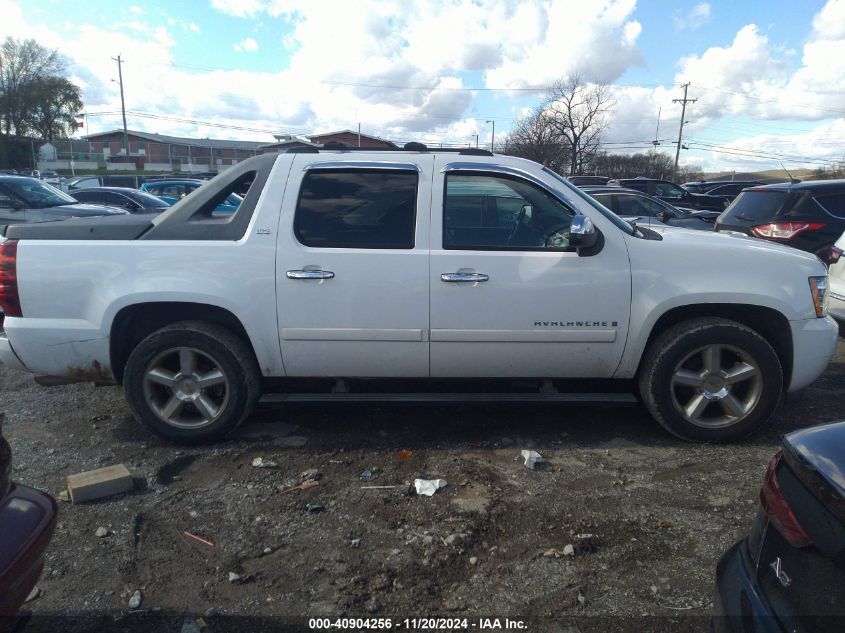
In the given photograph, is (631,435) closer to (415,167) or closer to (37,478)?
(415,167)

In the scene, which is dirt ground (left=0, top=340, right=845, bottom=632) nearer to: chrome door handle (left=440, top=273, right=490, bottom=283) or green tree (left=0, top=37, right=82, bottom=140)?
chrome door handle (left=440, top=273, right=490, bottom=283)

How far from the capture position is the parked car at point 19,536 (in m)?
1.95

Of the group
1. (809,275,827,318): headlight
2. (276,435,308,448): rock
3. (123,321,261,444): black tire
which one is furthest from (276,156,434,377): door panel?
(809,275,827,318): headlight

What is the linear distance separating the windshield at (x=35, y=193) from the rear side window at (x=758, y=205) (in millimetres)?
11256

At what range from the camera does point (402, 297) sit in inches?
155

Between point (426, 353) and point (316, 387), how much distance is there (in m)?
1.02

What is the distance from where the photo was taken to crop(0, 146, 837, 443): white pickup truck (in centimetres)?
395

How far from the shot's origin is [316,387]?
4.59 meters

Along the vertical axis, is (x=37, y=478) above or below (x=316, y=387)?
below

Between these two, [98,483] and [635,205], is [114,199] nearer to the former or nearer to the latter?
[635,205]

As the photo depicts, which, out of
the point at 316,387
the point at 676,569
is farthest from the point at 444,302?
the point at 676,569

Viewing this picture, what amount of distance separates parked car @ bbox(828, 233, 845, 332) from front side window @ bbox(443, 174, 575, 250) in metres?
3.54

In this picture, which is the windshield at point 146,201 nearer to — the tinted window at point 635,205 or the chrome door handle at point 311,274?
the tinted window at point 635,205

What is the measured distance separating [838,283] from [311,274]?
17.4 ft
